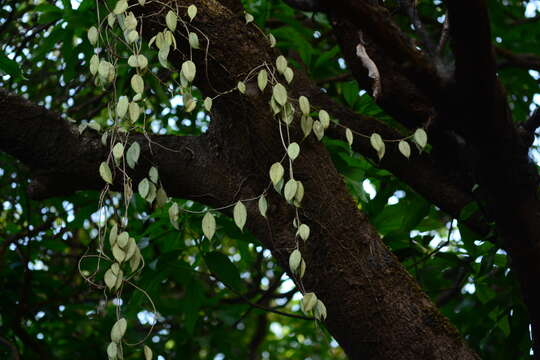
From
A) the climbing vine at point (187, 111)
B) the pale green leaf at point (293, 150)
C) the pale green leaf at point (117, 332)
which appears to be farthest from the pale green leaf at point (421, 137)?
the pale green leaf at point (117, 332)

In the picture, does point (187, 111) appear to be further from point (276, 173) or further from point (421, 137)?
point (421, 137)

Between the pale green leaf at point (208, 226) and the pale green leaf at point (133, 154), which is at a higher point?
the pale green leaf at point (208, 226)

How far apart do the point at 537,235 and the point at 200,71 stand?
2.41 ft

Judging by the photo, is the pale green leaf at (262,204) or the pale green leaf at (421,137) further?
the pale green leaf at (421,137)

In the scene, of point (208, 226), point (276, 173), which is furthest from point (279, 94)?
point (208, 226)

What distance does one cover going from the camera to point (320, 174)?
4.75ft

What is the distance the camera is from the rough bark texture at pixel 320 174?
53.5 inches

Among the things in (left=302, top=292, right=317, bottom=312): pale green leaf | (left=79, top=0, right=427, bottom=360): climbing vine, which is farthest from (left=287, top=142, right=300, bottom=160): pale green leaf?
(left=302, top=292, right=317, bottom=312): pale green leaf

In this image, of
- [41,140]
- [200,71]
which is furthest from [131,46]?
[41,140]

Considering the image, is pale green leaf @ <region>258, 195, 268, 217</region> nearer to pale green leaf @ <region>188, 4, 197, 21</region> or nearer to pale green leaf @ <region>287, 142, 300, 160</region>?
pale green leaf @ <region>287, 142, 300, 160</region>

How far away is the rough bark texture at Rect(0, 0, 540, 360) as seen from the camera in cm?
136

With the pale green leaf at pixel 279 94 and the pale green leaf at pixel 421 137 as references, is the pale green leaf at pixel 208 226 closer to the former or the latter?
the pale green leaf at pixel 279 94

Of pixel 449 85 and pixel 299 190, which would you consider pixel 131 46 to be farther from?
pixel 449 85

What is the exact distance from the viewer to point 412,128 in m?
1.76
